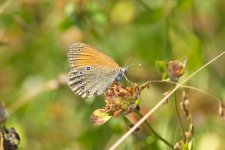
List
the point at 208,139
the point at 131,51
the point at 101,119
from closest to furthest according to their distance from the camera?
the point at 101,119
the point at 208,139
the point at 131,51

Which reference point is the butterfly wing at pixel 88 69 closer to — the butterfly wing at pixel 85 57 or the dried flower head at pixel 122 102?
the butterfly wing at pixel 85 57

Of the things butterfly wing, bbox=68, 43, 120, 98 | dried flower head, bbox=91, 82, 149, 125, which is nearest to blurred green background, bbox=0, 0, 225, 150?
butterfly wing, bbox=68, 43, 120, 98

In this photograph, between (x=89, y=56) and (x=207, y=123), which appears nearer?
(x=89, y=56)

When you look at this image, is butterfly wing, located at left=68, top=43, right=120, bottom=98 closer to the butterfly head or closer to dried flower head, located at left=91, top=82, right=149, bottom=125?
the butterfly head

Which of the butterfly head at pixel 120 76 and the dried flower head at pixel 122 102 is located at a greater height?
the butterfly head at pixel 120 76

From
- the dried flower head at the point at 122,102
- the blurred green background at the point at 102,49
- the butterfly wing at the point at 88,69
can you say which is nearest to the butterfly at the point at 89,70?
the butterfly wing at the point at 88,69

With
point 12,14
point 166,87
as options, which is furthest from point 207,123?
point 12,14

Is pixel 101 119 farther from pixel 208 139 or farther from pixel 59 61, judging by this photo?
pixel 59 61

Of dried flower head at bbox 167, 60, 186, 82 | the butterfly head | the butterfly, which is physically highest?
the butterfly
